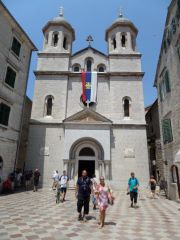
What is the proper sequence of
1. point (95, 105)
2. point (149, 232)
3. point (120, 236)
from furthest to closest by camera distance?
point (95, 105) < point (149, 232) < point (120, 236)

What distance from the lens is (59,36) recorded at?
78.5 feet

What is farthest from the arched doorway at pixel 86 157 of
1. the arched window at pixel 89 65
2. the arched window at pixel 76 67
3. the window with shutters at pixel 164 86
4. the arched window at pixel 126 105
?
the arched window at pixel 89 65

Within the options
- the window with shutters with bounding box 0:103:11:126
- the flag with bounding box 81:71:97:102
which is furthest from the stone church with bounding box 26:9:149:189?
the window with shutters with bounding box 0:103:11:126

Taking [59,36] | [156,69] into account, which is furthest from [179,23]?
[59,36]

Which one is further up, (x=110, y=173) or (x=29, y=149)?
(x=29, y=149)

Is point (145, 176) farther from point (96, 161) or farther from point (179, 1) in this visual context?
point (179, 1)

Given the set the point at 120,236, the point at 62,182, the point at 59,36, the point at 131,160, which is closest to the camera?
the point at 120,236

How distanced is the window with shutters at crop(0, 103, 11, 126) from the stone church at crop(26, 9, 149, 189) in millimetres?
4530

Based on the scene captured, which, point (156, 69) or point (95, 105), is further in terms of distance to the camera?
point (95, 105)

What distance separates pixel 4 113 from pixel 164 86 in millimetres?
13174

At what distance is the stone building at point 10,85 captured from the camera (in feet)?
47.7

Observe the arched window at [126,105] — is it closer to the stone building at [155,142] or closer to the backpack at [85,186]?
the stone building at [155,142]

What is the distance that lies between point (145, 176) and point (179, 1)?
14.6 meters

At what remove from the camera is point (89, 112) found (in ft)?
63.5
